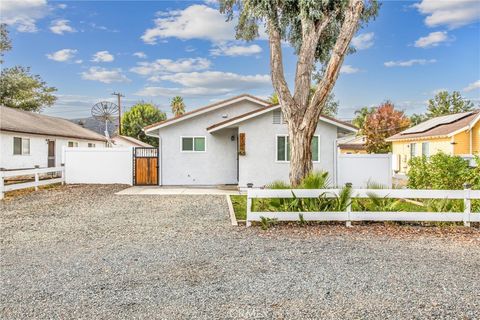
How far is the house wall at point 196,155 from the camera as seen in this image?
703 inches

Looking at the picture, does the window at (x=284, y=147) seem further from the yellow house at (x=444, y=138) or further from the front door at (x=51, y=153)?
the front door at (x=51, y=153)

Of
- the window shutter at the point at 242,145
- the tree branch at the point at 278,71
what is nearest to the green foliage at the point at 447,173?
the tree branch at the point at 278,71

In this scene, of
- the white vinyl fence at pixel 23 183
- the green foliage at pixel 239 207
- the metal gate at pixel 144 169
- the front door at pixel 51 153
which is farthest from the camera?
the front door at pixel 51 153

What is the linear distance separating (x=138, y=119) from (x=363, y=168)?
37.4m

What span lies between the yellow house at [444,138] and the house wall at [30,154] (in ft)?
70.5

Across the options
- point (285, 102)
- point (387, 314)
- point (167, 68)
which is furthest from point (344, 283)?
point (167, 68)

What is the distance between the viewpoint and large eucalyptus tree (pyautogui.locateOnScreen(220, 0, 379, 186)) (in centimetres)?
1048

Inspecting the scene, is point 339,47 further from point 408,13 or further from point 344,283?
point 408,13

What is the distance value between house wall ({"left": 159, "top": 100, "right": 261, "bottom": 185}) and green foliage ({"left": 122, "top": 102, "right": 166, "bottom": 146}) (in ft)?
104

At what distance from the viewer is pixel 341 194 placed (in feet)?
27.3

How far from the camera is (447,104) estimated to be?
46.8m

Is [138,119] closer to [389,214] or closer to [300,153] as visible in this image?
[300,153]

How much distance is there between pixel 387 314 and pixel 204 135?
1499 centimetres

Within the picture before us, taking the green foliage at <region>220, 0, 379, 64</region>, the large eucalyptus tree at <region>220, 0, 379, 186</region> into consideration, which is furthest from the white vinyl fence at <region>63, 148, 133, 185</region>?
the large eucalyptus tree at <region>220, 0, 379, 186</region>
